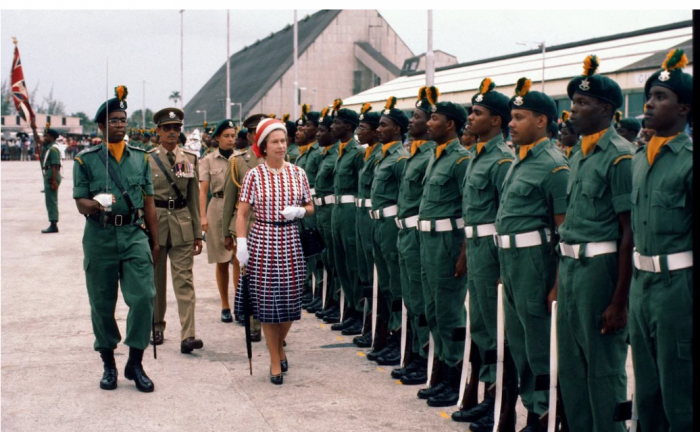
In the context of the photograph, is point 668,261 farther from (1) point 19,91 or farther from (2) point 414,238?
(1) point 19,91

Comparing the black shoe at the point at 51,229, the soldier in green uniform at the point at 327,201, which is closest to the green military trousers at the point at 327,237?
the soldier in green uniform at the point at 327,201

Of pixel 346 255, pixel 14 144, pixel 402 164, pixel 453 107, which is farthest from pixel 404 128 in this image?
pixel 14 144

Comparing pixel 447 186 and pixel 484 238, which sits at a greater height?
pixel 447 186

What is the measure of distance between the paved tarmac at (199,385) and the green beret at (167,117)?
210cm

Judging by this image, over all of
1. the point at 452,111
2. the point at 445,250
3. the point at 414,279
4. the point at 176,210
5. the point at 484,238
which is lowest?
the point at 414,279

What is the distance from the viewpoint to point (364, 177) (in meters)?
7.78

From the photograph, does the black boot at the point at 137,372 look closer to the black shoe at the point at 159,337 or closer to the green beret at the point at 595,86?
the black shoe at the point at 159,337

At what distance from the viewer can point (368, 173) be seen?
7.74 meters

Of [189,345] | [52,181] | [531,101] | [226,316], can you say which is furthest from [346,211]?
[52,181]

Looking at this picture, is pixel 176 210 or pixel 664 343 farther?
pixel 176 210

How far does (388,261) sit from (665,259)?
144 inches

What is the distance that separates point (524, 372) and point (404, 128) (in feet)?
9.69

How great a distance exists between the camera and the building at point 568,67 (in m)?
30.6

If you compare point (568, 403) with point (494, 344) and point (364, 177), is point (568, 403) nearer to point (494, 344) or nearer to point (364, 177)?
point (494, 344)
